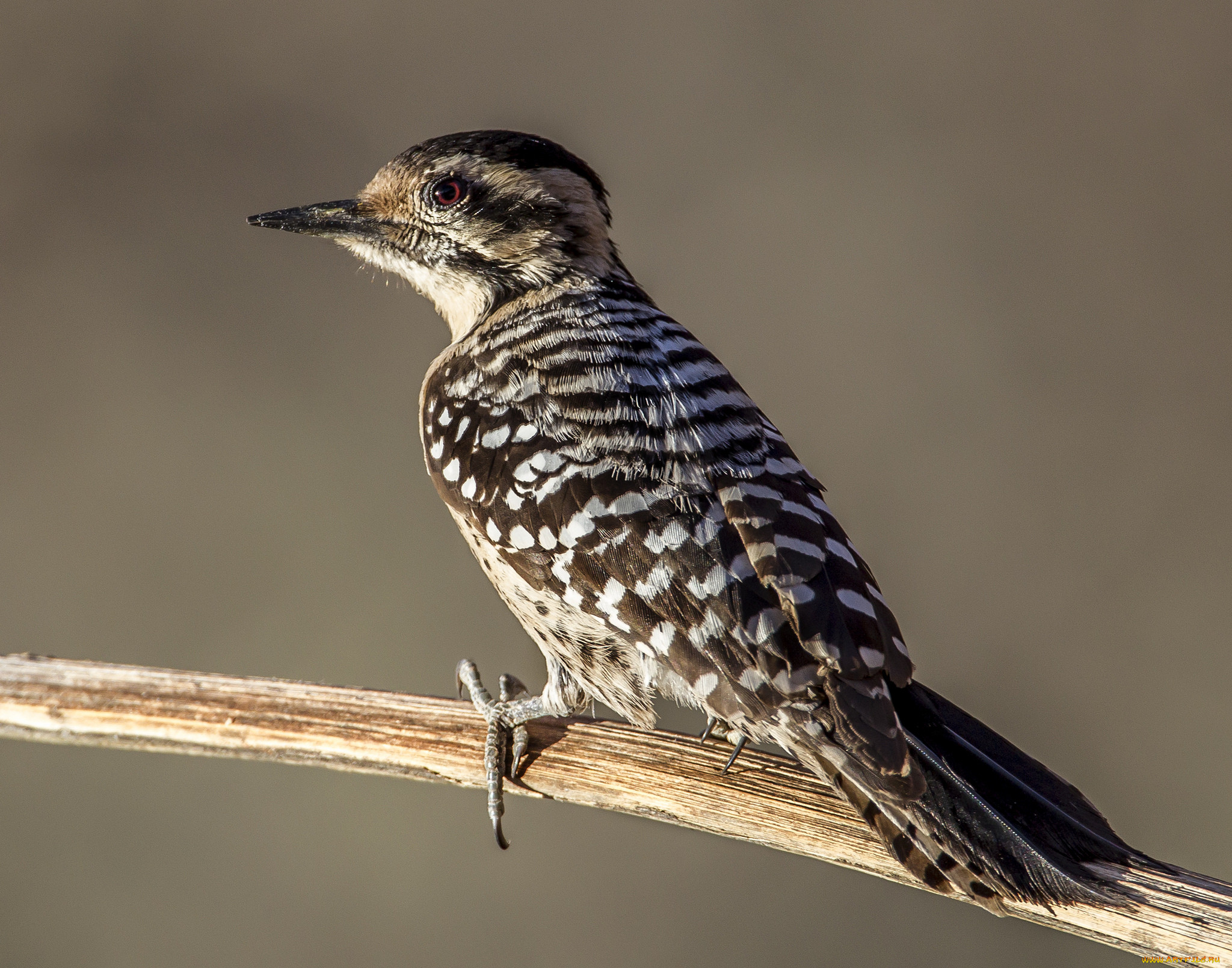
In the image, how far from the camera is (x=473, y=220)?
9.41ft

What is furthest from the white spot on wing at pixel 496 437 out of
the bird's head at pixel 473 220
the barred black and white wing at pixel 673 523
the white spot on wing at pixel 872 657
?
the white spot on wing at pixel 872 657

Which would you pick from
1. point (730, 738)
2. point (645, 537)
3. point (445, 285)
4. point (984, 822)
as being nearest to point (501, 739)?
point (730, 738)

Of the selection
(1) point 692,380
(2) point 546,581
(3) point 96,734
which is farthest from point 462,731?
(1) point 692,380

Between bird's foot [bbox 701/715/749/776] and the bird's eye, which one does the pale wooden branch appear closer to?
bird's foot [bbox 701/715/749/776]

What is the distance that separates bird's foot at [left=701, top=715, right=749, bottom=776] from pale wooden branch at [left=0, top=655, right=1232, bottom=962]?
2cm

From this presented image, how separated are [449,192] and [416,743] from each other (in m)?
1.51

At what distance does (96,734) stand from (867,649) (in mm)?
1847

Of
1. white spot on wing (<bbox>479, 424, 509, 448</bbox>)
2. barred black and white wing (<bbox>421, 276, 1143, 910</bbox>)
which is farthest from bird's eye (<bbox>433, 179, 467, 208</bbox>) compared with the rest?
white spot on wing (<bbox>479, 424, 509, 448</bbox>)

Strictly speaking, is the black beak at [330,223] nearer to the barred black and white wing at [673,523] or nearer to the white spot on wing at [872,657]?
the barred black and white wing at [673,523]

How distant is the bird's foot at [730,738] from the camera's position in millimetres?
2334

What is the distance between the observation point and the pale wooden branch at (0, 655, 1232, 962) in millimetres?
2229

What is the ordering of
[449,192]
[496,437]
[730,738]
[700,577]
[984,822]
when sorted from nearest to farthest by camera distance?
[984,822] → [700,577] → [496,437] → [730,738] → [449,192]

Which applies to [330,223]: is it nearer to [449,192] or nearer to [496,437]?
[449,192]

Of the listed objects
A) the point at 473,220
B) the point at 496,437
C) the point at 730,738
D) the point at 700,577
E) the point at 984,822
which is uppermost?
the point at 473,220
